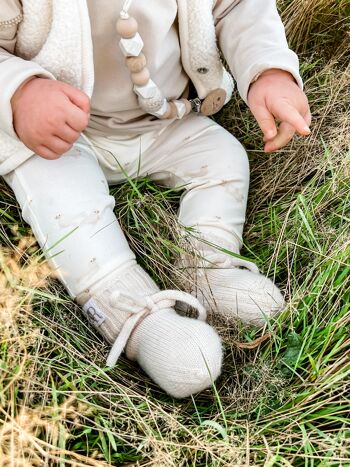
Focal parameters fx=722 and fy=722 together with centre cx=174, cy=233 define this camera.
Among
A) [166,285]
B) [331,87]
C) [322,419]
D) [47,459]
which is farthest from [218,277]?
[331,87]

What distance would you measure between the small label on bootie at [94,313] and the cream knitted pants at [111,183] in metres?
0.03

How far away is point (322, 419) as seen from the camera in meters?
1.15

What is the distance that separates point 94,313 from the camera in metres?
1.28

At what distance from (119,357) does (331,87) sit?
86cm

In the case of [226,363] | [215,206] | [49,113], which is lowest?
[226,363]

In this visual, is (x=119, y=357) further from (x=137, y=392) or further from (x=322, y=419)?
(x=322, y=419)

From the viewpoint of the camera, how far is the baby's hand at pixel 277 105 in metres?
1.32

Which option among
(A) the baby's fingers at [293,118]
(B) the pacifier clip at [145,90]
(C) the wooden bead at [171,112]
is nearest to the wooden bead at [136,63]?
(B) the pacifier clip at [145,90]

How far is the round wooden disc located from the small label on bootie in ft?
1.76

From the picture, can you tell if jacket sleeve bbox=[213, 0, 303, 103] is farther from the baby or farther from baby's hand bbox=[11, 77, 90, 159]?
baby's hand bbox=[11, 77, 90, 159]

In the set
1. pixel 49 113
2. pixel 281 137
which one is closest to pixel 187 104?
pixel 281 137

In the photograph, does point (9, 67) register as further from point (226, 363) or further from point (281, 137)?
point (226, 363)

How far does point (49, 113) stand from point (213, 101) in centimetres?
47

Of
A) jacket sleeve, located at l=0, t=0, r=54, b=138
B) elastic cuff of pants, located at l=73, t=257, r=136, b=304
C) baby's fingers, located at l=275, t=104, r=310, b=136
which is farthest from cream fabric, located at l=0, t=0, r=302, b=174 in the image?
elastic cuff of pants, located at l=73, t=257, r=136, b=304
